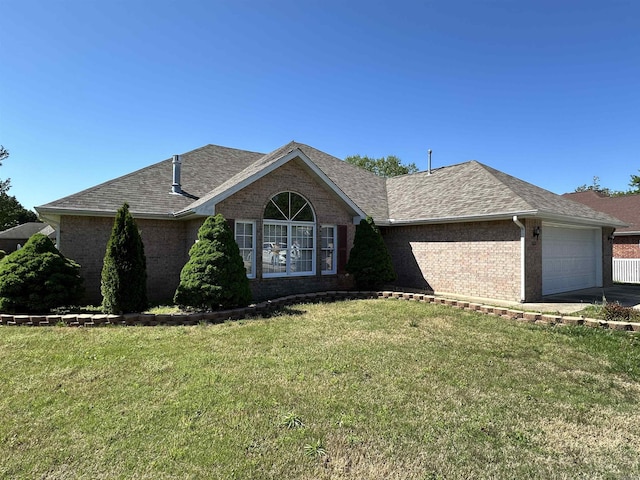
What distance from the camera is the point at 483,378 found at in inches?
206

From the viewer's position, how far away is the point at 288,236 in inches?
508

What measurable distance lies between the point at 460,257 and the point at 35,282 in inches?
530

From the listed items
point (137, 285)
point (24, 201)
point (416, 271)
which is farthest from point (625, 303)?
point (24, 201)

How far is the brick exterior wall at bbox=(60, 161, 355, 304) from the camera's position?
11227 millimetres

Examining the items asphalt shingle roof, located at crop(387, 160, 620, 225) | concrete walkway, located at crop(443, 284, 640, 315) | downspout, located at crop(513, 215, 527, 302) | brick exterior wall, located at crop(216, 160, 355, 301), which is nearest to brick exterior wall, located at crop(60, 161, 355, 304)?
brick exterior wall, located at crop(216, 160, 355, 301)

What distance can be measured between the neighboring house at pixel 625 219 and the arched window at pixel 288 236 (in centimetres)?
1681

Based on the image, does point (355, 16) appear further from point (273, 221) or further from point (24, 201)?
point (24, 201)

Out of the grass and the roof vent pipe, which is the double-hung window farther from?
the grass

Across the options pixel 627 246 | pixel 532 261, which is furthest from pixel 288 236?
pixel 627 246

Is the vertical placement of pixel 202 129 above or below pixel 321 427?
above

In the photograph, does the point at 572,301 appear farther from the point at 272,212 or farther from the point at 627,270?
the point at 627,270

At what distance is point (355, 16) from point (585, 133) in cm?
1940

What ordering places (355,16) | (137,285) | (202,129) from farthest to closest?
(202,129), (355,16), (137,285)

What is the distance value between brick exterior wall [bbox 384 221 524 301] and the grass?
173 inches
